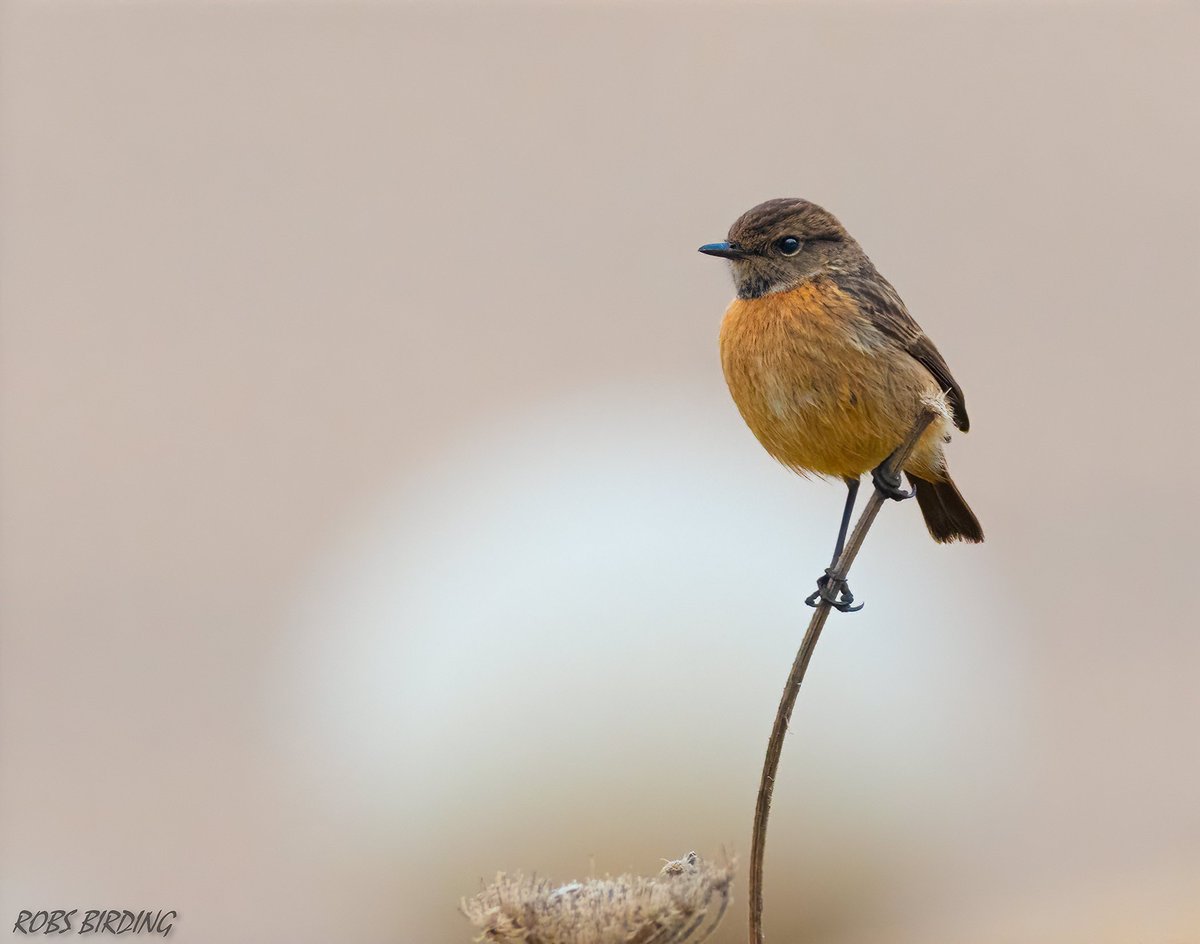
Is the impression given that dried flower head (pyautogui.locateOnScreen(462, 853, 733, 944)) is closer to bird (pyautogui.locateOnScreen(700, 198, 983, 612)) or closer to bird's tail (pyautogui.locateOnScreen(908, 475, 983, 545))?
bird (pyautogui.locateOnScreen(700, 198, 983, 612))

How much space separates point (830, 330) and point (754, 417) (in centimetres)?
41

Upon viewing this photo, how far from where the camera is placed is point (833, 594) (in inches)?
88.0

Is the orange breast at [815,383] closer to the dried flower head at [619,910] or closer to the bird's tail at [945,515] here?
the bird's tail at [945,515]

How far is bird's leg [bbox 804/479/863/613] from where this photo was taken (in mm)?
2229

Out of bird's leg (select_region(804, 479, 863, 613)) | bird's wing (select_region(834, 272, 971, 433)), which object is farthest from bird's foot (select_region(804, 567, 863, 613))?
bird's wing (select_region(834, 272, 971, 433))

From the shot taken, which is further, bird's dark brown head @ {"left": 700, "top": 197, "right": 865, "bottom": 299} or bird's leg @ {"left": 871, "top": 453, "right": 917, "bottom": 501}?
bird's dark brown head @ {"left": 700, "top": 197, "right": 865, "bottom": 299}

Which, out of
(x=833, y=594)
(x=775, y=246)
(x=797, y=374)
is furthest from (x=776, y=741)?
(x=775, y=246)

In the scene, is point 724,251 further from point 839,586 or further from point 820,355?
point 839,586

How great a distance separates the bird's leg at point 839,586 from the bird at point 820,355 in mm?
11

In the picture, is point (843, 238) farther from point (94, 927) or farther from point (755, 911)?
point (94, 927)

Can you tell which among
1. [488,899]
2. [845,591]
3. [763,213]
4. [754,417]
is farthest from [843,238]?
[488,899]

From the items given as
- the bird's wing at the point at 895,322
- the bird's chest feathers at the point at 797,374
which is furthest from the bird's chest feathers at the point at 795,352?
the bird's wing at the point at 895,322

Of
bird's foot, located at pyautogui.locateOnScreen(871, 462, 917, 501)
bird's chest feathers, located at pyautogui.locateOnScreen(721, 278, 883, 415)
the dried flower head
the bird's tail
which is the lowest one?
the dried flower head

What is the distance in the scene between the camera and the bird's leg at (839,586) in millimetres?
2229
